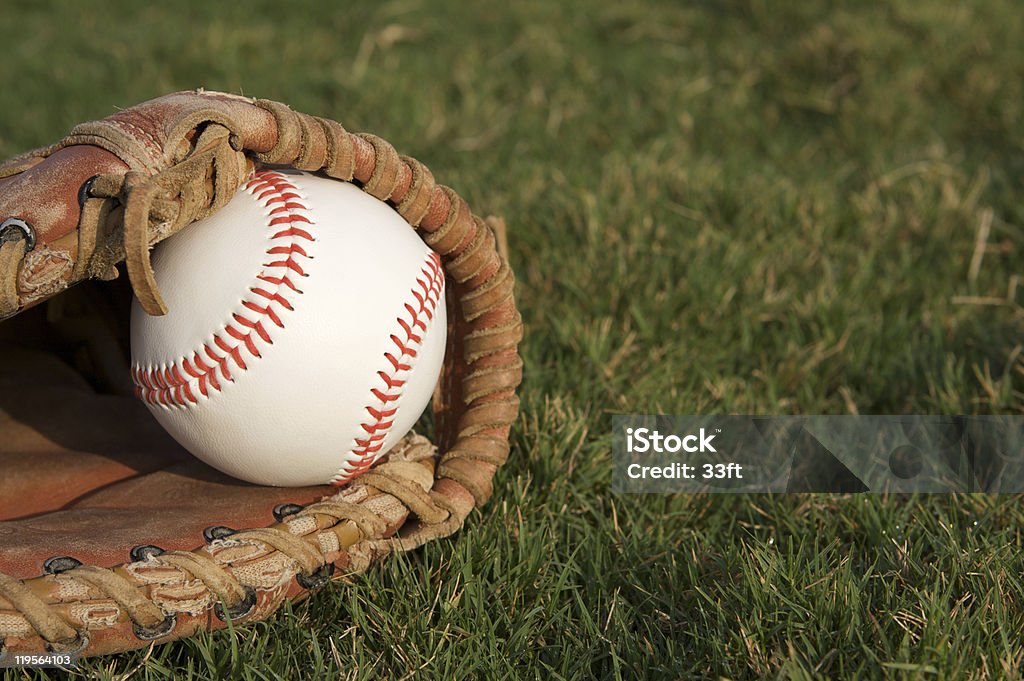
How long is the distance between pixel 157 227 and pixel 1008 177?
3282mm

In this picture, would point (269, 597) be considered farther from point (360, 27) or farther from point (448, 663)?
point (360, 27)

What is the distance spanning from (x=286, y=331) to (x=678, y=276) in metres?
1.55

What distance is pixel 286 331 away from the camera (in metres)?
1.84

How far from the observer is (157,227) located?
5.74 ft

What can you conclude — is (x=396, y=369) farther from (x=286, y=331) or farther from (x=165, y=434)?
(x=165, y=434)

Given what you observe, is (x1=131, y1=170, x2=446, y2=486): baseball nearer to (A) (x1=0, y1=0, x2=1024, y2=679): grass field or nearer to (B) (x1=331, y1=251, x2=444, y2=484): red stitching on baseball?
(B) (x1=331, y1=251, x2=444, y2=484): red stitching on baseball

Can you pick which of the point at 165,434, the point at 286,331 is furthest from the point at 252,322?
the point at 165,434

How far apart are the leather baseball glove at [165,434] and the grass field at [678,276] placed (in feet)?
0.35

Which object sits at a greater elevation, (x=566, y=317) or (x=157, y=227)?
(x=157, y=227)

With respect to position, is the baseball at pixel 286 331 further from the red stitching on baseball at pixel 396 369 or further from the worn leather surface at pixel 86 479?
the worn leather surface at pixel 86 479

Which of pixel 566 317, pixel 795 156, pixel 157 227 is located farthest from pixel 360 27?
pixel 157 227

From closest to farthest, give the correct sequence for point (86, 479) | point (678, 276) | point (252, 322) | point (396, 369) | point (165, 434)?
1. point (252, 322)
2. point (396, 369)
3. point (86, 479)
4. point (165, 434)
5. point (678, 276)

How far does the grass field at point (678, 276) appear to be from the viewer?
1796 millimetres

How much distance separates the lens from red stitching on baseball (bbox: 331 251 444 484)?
1.95 metres
